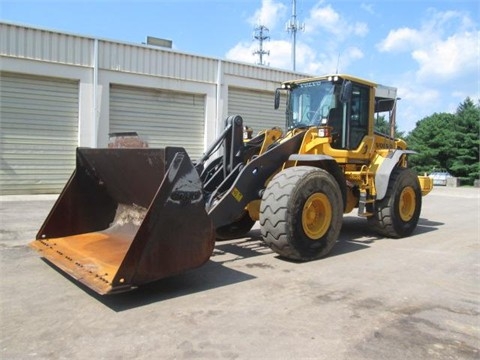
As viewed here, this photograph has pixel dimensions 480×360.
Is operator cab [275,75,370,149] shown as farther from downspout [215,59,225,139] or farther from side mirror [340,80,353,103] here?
downspout [215,59,225,139]

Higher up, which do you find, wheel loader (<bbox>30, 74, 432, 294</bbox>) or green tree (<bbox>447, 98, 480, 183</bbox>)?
green tree (<bbox>447, 98, 480, 183</bbox>)

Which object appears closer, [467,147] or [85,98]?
[85,98]

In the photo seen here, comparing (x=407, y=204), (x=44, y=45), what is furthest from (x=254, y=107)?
(x=407, y=204)

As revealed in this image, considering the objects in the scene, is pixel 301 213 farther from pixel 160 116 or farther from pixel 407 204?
pixel 160 116

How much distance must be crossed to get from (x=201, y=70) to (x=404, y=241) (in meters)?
10.4

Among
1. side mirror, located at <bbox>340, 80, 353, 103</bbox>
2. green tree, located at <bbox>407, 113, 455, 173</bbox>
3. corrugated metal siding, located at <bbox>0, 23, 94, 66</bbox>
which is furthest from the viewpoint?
green tree, located at <bbox>407, 113, 455, 173</bbox>

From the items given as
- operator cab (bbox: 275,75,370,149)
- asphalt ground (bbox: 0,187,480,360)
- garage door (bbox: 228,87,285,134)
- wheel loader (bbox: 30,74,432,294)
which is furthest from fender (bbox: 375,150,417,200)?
garage door (bbox: 228,87,285,134)

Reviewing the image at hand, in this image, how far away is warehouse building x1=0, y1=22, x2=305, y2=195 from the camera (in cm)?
1359

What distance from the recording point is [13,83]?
1356cm

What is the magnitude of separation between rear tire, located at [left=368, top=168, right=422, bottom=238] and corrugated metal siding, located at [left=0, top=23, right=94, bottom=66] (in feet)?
32.8

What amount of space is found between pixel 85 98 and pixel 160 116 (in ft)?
8.46

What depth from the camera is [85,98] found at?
14.5 m

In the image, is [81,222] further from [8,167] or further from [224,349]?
[8,167]

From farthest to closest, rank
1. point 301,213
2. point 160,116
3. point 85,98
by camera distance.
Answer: point 160,116 < point 85,98 < point 301,213
